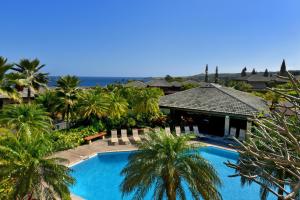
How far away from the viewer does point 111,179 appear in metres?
17.8

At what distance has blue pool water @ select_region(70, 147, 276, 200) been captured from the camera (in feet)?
50.2

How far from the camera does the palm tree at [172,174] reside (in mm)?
10461

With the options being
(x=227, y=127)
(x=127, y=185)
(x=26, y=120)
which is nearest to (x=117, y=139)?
(x=26, y=120)

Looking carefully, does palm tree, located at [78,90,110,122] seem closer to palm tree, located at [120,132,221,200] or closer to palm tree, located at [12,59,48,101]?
palm tree, located at [12,59,48,101]

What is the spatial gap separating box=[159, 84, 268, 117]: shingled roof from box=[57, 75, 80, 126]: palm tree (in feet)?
30.9

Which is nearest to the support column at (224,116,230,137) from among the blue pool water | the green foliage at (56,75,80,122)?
the blue pool water

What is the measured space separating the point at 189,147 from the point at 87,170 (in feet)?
32.4

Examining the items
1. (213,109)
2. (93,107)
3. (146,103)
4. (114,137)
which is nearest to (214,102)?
(213,109)

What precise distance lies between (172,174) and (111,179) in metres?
8.66

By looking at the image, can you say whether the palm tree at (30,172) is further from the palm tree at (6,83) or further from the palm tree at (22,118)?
the palm tree at (22,118)

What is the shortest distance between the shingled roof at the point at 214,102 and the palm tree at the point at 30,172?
18090 mm

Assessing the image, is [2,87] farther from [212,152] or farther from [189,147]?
[212,152]

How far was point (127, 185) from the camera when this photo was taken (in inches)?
425

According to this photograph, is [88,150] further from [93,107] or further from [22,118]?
[22,118]
